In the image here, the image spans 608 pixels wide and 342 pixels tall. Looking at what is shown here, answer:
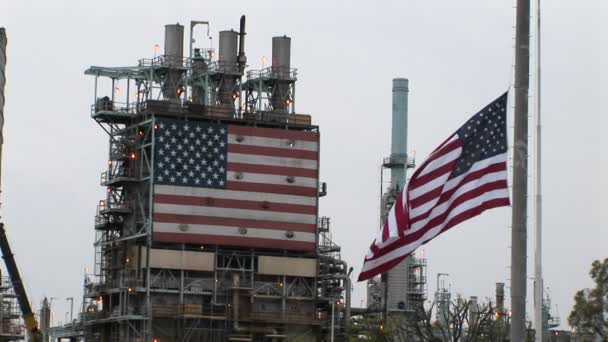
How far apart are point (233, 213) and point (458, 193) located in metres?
96.1

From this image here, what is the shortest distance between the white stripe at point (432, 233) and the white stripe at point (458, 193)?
22 cm

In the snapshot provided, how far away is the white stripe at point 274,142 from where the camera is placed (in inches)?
5162

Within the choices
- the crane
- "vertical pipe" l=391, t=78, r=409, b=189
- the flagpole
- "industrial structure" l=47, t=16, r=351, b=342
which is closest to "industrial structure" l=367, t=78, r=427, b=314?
"vertical pipe" l=391, t=78, r=409, b=189

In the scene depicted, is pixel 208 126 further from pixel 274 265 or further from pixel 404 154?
pixel 404 154

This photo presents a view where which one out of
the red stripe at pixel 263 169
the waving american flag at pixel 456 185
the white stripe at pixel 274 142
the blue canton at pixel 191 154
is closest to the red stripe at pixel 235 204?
the blue canton at pixel 191 154

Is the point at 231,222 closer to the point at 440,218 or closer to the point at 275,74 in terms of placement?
the point at 275,74

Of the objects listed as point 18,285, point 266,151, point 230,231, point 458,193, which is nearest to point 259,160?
point 266,151

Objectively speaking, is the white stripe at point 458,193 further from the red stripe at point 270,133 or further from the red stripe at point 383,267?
the red stripe at point 270,133

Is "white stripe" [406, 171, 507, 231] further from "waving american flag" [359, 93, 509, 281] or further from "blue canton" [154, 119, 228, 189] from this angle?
"blue canton" [154, 119, 228, 189]

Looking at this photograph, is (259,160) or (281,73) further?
(281,73)

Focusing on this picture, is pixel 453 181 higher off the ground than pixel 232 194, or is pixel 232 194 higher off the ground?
pixel 232 194

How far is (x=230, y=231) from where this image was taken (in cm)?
12875

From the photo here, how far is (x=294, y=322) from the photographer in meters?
129

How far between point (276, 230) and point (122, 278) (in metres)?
13.5
